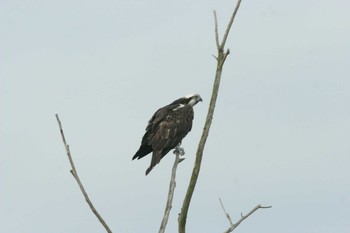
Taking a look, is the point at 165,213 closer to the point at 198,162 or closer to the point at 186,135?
the point at 198,162

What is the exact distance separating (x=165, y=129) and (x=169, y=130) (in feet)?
0.30

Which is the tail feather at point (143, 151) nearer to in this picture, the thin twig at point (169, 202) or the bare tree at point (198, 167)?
the thin twig at point (169, 202)

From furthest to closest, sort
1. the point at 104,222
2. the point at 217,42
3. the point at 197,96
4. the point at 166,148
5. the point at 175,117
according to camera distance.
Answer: the point at 197,96 < the point at 175,117 < the point at 166,148 < the point at 217,42 < the point at 104,222

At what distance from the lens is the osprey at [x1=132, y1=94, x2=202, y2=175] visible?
50.0ft

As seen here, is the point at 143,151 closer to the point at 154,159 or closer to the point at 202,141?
the point at 154,159

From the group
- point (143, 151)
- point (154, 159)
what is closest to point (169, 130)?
point (143, 151)

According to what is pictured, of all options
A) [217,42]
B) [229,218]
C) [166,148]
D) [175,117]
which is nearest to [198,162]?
[229,218]

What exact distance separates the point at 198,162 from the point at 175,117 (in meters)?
10.3

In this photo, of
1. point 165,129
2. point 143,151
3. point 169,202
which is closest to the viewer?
point 169,202

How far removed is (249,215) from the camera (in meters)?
6.77

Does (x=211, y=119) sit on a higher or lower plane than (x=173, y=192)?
higher

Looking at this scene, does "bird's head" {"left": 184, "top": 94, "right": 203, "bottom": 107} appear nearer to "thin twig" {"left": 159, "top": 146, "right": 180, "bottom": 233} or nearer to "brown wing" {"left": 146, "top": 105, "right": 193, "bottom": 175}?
"brown wing" {"left": 146, "top": 105, "right": 193, "bottom": 175}

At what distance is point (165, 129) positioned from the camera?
52.4ft

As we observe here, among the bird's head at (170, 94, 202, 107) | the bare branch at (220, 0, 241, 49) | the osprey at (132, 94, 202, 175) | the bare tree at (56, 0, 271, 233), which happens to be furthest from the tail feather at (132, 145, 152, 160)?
the bare branch at (220, 0, 241, 49)
